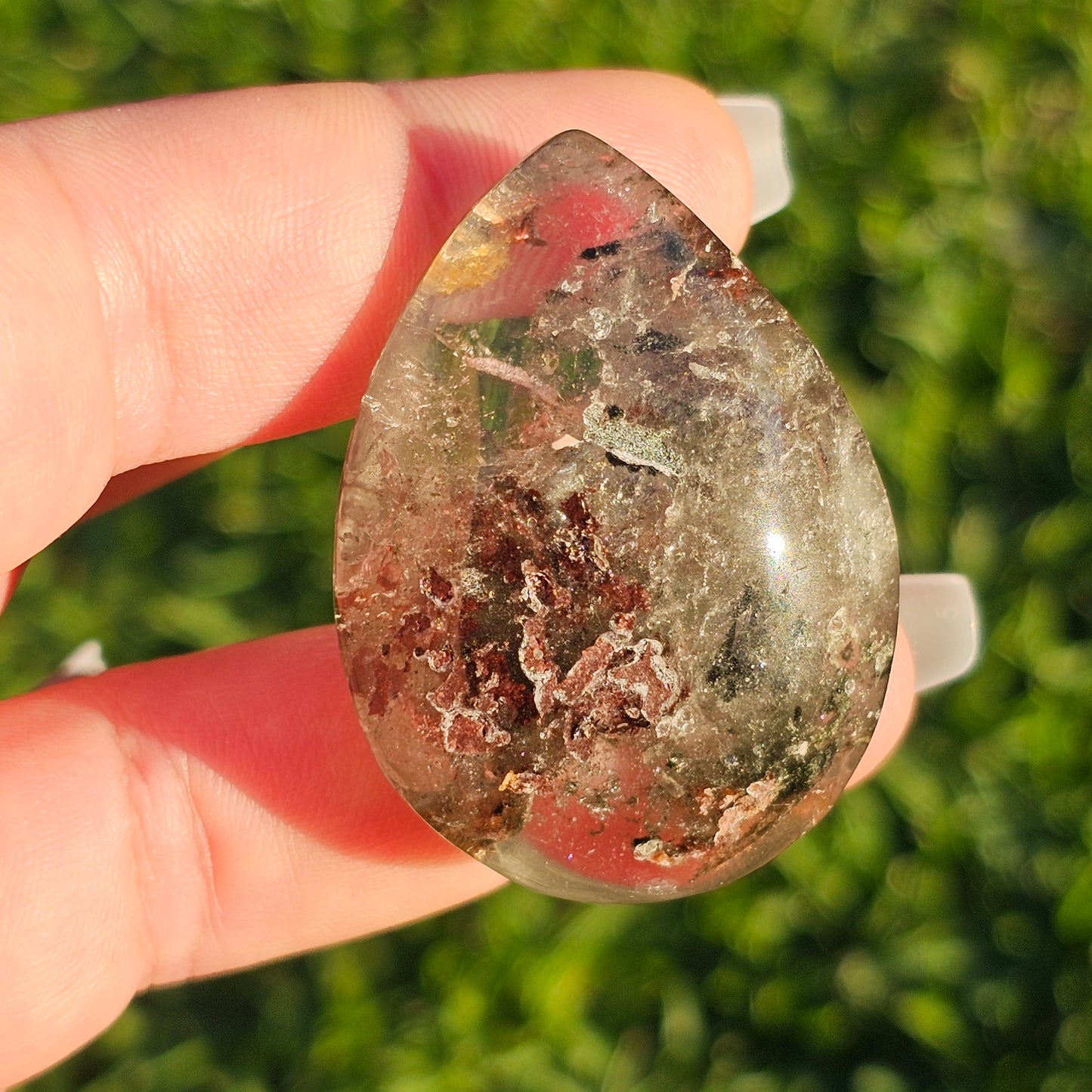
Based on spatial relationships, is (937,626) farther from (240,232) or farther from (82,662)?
(82,662)

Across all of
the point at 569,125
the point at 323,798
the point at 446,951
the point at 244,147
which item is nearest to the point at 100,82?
the point at 244,147

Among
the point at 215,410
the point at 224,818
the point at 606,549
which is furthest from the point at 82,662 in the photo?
the point at 606,549

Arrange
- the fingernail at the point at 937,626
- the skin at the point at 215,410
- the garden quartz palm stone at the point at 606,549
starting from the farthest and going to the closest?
the fingernail at the point at 937,626 < the skin at the point at 215,410 < the garden quartz palm stone at the point at 606,549

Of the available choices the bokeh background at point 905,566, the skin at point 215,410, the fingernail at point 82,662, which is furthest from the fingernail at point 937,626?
the fingernail at point 82,662

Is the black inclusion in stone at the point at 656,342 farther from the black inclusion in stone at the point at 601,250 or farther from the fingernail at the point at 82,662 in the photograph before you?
the fingernail at the point at 82,662

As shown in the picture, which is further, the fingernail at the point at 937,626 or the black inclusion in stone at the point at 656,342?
the fingernail at the point at 937,626

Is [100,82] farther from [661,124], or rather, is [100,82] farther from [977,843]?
[977,843]
